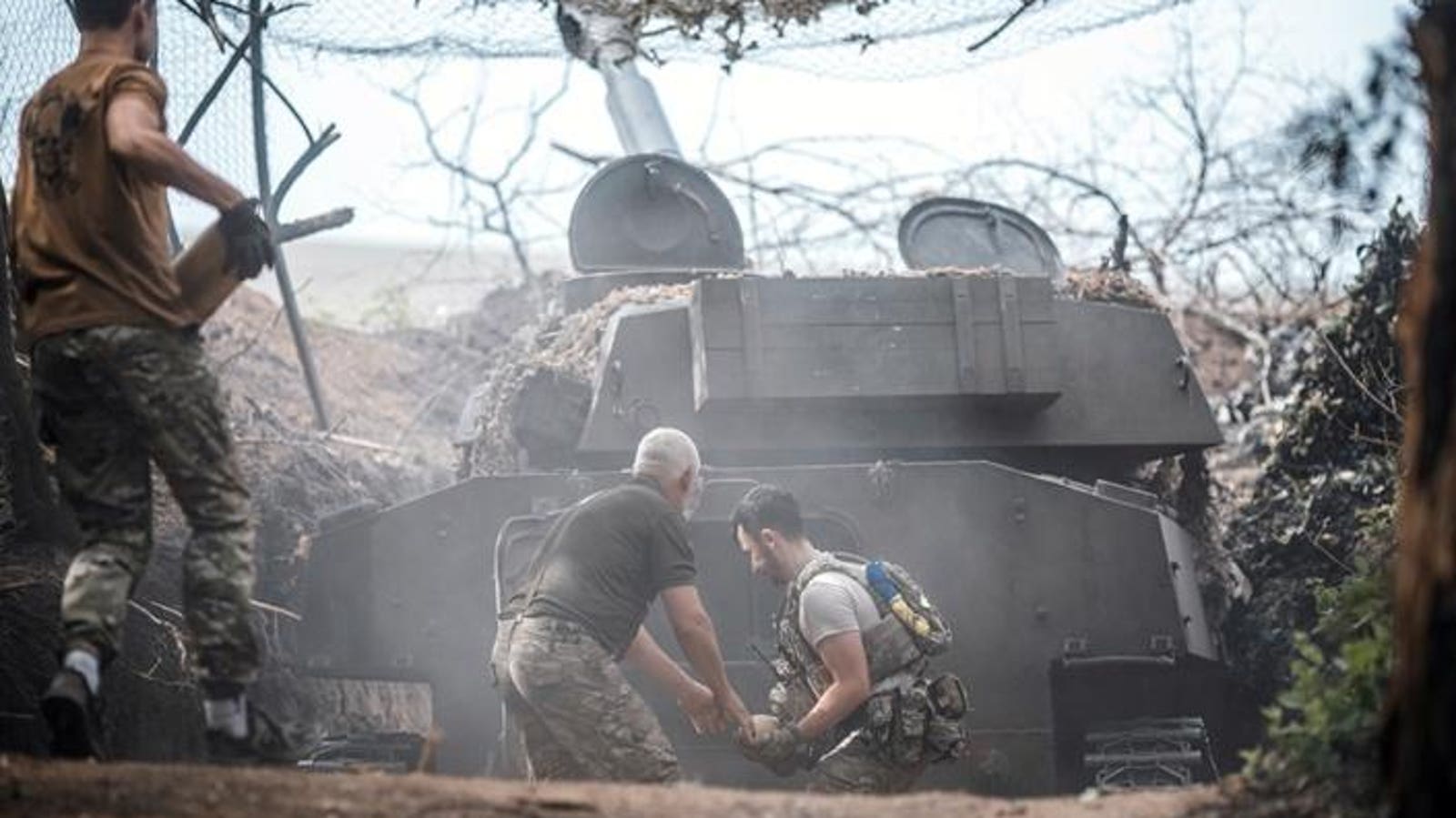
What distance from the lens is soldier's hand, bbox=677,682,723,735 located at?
27.4 feet

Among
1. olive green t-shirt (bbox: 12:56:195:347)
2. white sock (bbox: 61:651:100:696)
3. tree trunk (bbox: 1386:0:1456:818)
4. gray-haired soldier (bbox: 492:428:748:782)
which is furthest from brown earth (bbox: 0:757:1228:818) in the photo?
gray-haired soldier (bbox: 492:428:748:782)

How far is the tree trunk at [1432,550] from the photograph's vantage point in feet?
12.4

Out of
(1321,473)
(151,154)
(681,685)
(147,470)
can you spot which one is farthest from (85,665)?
(1321,473)

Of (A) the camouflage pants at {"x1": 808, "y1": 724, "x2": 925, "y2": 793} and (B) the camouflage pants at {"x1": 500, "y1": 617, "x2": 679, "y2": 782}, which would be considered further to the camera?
(A) the camouflage pants at {"x1": 808, "y1": 724, "x2": 925, "y2": 793}

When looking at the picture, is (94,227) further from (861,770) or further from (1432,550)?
(1432,550)

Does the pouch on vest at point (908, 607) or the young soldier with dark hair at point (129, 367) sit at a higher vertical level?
the young soldier with dark hair at point (129, 367)

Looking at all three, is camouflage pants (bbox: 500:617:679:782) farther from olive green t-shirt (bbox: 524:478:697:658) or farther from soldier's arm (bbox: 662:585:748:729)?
soldier's arm (bbox: 662:585:748:729)

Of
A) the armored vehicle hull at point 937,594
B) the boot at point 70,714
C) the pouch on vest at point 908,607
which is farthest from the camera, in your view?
the armored vehicle hull at point 937,594

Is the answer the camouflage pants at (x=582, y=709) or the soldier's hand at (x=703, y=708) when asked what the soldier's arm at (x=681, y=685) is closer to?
the soldier's hand at (x=703, y=708)

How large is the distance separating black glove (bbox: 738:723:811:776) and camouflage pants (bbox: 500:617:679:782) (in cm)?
36

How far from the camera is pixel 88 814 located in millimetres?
5266

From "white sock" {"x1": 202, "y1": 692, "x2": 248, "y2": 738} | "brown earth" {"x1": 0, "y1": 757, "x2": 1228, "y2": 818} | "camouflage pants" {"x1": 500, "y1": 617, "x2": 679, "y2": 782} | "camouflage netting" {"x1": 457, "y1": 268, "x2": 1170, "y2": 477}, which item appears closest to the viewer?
"brown earth" {"x1": 0, "y1": 757, "x2": 1228, "y2": 818}

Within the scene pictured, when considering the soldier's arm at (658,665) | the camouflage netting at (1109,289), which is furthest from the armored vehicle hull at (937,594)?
the camouflage netting at (1109,289)

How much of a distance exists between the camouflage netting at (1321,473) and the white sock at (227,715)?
6.15m
